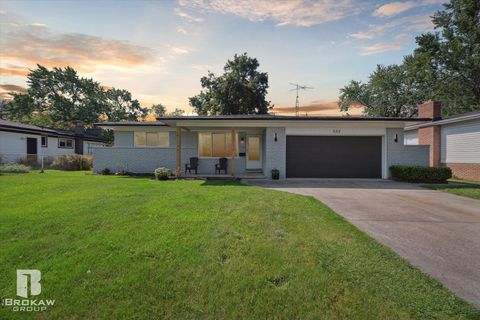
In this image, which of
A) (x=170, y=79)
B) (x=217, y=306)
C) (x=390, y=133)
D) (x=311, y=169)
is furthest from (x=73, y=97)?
(x=217, y=306)

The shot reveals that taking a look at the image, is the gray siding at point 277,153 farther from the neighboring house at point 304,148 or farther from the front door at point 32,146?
the front door at point 32,146

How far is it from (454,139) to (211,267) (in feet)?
62.6

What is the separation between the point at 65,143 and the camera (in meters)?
27.5

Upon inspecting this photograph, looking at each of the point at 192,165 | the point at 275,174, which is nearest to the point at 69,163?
the point at 192,165

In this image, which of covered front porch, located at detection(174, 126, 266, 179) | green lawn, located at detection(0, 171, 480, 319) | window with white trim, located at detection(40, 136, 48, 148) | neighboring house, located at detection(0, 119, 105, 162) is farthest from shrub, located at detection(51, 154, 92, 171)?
green lawn, located at detection(0, 171, 480, 319)

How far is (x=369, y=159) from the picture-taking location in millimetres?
13516

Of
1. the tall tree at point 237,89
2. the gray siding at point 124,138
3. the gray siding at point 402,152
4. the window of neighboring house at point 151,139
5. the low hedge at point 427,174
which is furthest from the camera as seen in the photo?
the tall tree at point 237,89

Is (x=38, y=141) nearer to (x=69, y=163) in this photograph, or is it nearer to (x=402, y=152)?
(x=69, y=163)

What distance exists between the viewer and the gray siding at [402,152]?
1312 cm

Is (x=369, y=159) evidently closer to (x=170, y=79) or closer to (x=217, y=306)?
(x=170, y=79)

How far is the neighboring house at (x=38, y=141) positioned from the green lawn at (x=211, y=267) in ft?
62.7

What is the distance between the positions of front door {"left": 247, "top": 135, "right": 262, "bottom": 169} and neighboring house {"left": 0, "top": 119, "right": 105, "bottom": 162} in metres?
14.1

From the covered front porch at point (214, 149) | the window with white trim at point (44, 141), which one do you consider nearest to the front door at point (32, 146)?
the window with white trim at point (44, 141)

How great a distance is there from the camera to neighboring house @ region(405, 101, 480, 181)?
14258 millimetres
